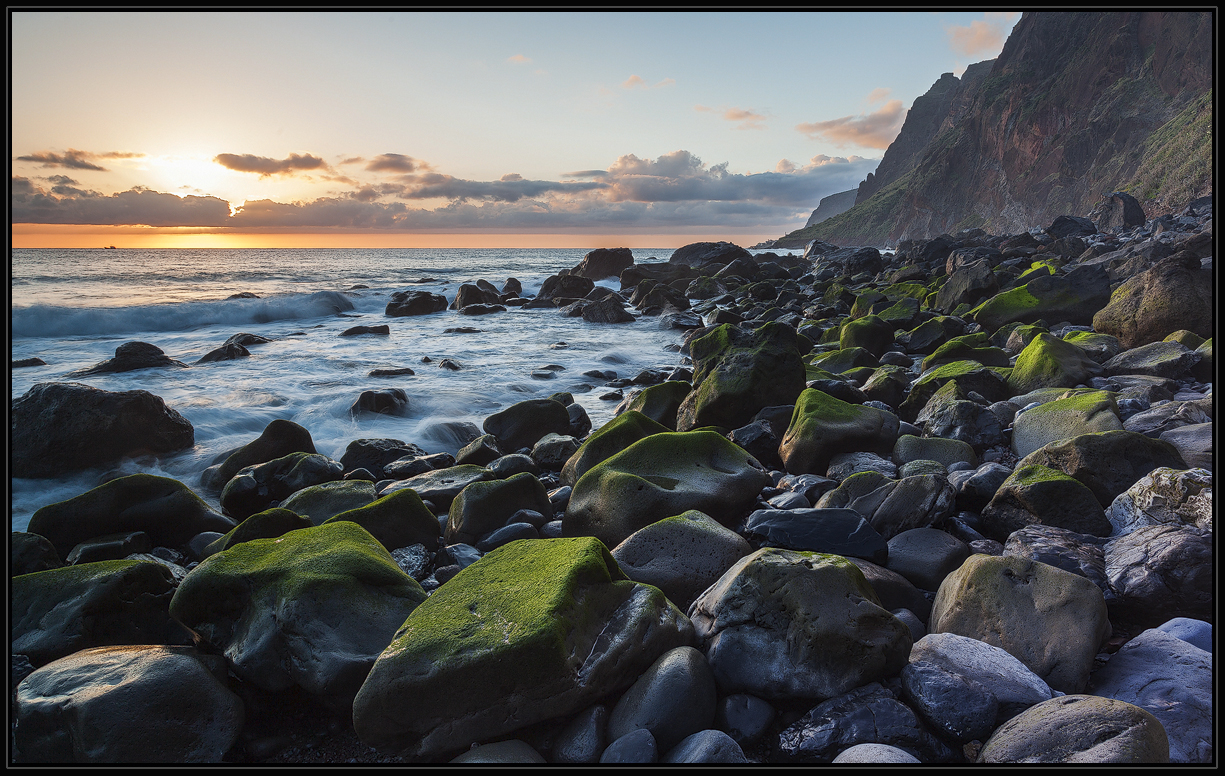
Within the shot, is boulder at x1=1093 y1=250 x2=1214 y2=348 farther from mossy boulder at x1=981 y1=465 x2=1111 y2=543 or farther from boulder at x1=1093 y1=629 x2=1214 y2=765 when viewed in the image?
boulder at x1=1093 y1=629 x2=1214 y2=765

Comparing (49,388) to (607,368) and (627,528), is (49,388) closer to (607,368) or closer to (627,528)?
(627,528)

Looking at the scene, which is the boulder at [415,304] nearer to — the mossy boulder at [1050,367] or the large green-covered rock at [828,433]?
the large green-covered rock at [828,433]

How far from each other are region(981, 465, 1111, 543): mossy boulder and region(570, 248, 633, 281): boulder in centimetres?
3227

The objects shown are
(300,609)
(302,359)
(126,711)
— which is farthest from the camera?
(302,359)

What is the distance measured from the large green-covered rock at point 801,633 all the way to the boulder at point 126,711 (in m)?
2.09

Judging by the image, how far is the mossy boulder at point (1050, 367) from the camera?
6012 millimetres

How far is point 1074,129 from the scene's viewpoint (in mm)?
61281

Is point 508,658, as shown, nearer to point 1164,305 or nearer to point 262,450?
point 262,450

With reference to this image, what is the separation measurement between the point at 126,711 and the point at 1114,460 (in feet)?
17.2

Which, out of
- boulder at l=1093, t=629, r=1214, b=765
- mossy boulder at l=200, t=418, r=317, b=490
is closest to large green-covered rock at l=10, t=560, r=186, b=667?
mossy boulder at l=200, t=418, r=317, b=490

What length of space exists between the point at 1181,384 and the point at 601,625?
6480mm

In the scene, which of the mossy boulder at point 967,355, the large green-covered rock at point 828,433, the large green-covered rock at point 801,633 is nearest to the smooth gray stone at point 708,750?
the large green-covered rock at point 801,633

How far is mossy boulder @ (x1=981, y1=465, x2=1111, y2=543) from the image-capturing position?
131 inches

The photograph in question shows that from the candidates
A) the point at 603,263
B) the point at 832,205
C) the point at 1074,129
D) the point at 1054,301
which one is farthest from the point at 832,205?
the point at 1054,301
